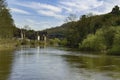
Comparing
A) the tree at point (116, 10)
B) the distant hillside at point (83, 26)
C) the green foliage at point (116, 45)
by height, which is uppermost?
the tree at point (116, 10)

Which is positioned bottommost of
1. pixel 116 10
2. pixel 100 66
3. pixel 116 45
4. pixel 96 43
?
pixel 100 66

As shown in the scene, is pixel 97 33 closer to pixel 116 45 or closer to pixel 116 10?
pixel 116 45

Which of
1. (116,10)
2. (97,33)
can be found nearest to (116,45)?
(97,33)

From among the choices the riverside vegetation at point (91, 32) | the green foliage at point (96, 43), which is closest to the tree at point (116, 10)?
the riverside vegetation at point (91, 32)

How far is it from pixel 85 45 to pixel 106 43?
13989 millimetres

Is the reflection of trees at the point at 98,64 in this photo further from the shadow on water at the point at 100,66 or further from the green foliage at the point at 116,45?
the green foliage at the point at 116,45

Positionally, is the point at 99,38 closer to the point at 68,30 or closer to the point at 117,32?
the point at 117,32

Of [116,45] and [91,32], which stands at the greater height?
[91,32]

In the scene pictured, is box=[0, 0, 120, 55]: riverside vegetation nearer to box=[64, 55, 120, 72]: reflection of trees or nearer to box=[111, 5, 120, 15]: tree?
box=[111, 5, 120, 15]: tree

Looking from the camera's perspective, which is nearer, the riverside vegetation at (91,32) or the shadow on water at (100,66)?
the shadow on water at (100,66)


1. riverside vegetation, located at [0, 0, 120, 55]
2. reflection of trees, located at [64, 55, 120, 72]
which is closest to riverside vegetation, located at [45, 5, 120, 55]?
riverside vegetation, located at [0, 0, 120, 55]

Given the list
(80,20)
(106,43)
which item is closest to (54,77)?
(106,43)

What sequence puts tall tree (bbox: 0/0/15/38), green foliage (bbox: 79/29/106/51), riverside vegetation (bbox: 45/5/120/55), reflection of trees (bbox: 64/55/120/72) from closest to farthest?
1. reflection of trees (bbox: 64/55/120/72)
2. riverside vegetation (bbox: 45/5/120/55)
3. green foliage (bbox: 79/29/106/51)
4. tall tree (bbox: 0/0/15/38)

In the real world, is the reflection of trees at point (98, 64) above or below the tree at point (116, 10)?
below
